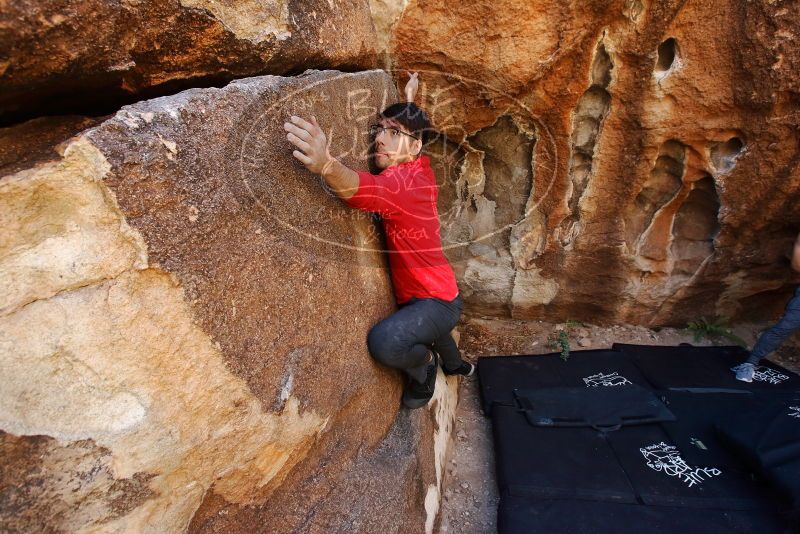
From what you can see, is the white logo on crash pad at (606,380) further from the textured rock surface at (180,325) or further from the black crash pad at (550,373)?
the textured rock surface at (180,325)

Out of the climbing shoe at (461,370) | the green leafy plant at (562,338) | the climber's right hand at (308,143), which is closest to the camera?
the climber's right hand at (308,143)

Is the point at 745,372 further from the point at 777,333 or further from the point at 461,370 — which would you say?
the point at 461,370

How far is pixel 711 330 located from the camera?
301 cm

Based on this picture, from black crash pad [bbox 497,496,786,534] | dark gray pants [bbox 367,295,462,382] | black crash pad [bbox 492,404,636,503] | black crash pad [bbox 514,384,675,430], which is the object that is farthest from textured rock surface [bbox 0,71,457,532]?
black crash pad [bbox 514,384,675,430]

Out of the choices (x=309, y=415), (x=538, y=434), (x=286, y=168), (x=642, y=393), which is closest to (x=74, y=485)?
(x=309, y=415)

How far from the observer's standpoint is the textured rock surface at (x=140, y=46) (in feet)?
2.66

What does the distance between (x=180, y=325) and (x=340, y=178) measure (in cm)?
58

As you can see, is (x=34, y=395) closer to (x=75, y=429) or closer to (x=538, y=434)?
(x=75, y=429)

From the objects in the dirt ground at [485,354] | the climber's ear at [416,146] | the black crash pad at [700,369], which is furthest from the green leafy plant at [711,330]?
the climber's ear at [416,146]

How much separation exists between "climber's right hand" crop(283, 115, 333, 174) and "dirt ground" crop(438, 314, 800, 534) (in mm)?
1581

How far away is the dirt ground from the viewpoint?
1991mm

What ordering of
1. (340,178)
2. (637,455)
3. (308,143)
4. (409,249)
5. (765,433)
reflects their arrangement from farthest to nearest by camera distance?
(637,455) → (765,433) → (409,249) → (340,178) → (308,143)

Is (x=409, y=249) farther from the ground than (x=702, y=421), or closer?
farther from the ground

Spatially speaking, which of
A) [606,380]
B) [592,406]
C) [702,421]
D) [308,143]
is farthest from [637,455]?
[308,143]
